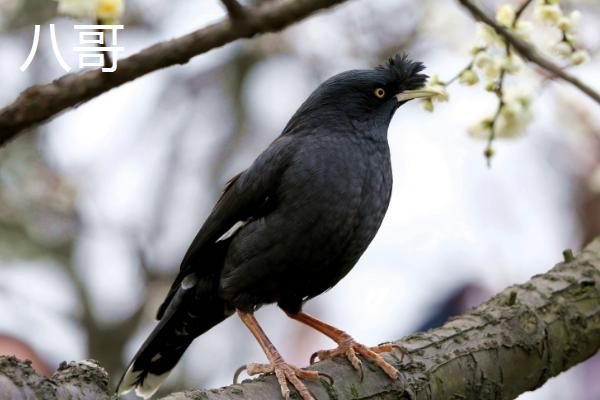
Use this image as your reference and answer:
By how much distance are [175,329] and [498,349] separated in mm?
1556

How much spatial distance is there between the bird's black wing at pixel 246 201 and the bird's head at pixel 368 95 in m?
0.24

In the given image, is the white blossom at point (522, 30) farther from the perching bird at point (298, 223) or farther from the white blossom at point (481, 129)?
the perching bird at point (298, 223)

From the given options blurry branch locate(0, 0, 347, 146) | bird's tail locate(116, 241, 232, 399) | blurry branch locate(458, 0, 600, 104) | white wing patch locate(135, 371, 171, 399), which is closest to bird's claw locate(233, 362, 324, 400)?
bird's tail locate(116, 241, 232, 399)

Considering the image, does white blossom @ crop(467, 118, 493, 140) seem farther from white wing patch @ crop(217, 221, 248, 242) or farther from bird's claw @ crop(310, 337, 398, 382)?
white wing patch @ crop(217, 221, 248, 242)

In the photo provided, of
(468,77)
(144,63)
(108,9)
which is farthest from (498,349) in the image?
(144,63)

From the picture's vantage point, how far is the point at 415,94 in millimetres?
4453

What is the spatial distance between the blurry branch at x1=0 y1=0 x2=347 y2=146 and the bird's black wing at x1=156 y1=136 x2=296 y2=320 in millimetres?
2203

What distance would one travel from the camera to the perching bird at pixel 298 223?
421cm

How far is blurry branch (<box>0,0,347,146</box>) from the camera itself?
1.99 metres

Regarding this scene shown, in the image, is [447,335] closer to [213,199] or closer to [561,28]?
[561,28]

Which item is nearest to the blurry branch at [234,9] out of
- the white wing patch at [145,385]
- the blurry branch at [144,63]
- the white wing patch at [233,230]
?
the blurry branch at [144,63]

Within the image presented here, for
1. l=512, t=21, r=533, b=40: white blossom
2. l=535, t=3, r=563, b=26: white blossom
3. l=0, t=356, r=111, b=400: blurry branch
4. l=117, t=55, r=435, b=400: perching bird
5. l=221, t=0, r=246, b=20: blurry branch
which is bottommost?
l=0, t=356, r=111, b=400: blurry branch

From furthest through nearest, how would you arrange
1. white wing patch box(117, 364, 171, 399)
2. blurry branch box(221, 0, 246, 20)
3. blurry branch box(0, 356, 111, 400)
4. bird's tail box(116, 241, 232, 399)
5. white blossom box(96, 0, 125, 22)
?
white wing patch box(117, 364, 171, 399), bird's tail box(116, 241, 232, 399), blurry branch box(0, 356, 111, 400), white blossom box(96, 0, 125, 22), blurry branch box(221, 0, 246, 20)

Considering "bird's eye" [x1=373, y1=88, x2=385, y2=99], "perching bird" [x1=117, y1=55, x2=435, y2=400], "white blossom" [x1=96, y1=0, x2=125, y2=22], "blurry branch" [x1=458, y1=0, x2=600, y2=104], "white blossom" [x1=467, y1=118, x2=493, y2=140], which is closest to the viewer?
"white blossom" [x1=96, y1=0, x2=125, y2=22]
